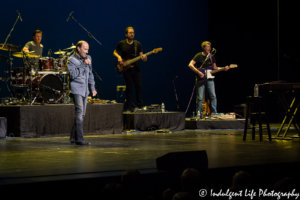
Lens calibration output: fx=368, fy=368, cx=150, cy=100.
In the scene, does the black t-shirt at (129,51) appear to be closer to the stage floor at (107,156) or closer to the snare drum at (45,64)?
the snare drum at (45,64)

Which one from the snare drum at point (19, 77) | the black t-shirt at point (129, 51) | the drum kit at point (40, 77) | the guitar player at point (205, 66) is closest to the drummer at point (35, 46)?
the drum kit at point (40, 77)

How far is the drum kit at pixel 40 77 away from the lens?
7922mm

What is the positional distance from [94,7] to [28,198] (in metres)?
8.40

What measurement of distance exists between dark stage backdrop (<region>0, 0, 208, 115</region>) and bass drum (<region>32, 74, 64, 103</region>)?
185cm

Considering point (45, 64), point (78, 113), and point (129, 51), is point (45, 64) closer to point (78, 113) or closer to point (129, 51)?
point (129, 51)

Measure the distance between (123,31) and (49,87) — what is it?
140 inches

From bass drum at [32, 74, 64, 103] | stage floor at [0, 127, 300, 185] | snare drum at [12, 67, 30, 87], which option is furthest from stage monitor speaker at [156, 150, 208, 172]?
snare drum at [12, 67, 30, 87]

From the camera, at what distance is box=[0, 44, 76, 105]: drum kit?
7.92 metres

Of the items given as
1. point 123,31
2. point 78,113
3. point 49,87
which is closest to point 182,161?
point 78,113

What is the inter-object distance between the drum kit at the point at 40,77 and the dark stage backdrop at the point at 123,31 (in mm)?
1387

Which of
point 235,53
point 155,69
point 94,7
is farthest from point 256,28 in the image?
point 94,7

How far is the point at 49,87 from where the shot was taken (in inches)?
317

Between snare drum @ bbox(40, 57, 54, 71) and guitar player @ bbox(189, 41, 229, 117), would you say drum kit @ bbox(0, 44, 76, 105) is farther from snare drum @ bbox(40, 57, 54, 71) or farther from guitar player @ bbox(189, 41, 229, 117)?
guitar player @ bbox(189, 41, 229, 117)

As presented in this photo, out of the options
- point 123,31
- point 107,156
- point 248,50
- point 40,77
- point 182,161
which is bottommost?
point 107,156
